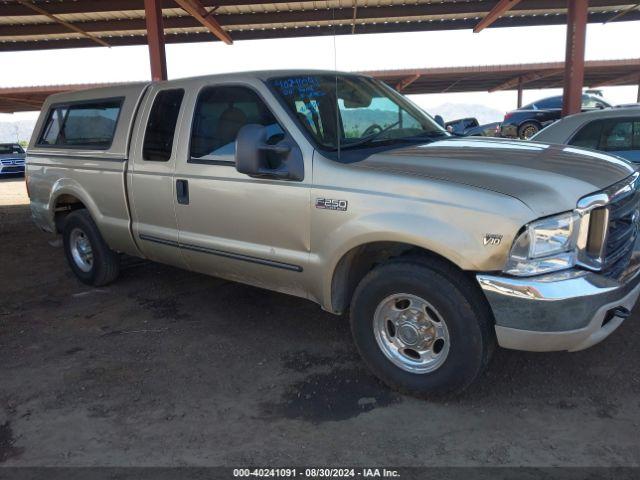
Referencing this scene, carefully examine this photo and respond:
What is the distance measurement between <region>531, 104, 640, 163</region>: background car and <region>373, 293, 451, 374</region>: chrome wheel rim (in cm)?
395

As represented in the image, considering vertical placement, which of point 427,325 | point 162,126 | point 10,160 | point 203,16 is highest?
point 203,16

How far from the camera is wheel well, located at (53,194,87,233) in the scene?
5551 mm

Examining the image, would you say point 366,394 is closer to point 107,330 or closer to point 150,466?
point 150,466

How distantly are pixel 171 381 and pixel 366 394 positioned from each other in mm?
1296

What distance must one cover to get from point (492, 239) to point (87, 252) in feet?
14.6

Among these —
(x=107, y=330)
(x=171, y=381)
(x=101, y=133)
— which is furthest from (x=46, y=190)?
(x=171, y=381)

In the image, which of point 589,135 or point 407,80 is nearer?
point 589,135

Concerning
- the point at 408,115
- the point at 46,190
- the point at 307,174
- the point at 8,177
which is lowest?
the point at 8,177

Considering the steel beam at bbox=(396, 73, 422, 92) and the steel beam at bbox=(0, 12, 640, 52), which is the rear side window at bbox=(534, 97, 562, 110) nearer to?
the steel beam at bbox=(0, 12, 640, 52)

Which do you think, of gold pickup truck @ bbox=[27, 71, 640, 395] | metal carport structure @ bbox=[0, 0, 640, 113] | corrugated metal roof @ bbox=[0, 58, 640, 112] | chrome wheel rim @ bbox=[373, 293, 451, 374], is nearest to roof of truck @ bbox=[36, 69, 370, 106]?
gold pickup truck @ bbox=[27, 71, 640, 395]

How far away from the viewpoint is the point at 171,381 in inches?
138

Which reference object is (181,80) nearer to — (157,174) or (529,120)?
(157,174)

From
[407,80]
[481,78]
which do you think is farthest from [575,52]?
[481,78]

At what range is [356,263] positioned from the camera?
345cm
